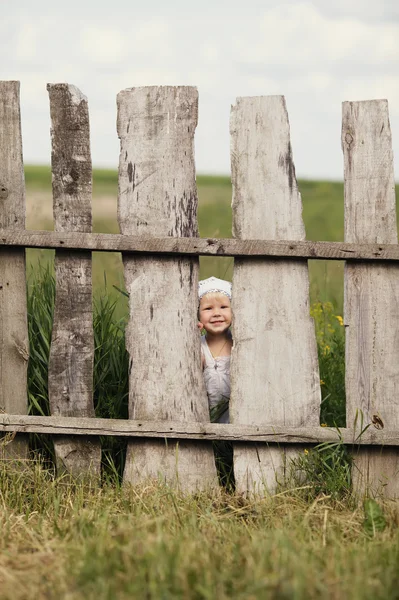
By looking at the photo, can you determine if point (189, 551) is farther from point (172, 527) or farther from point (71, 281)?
point (71, 281)

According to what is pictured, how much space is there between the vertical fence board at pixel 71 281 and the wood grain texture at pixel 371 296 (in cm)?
120

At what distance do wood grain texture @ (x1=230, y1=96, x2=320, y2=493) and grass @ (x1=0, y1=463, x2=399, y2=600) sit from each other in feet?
1.21

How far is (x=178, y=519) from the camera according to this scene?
10.4ft

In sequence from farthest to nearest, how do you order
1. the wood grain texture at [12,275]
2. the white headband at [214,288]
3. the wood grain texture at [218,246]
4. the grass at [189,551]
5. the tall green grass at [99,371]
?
the white headband at [214,288] < the tall green grass at [99,371] < the wood grain texture at [12,275] < the wood grain texture at [218,246] < the grass at [189,551]

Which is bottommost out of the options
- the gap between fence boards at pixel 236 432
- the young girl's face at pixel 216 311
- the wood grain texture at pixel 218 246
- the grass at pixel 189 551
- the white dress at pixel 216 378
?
the grass at pixel 189 551

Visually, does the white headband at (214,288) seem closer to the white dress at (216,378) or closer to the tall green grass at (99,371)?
the white dress at (216,378)

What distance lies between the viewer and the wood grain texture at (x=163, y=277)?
3.72 m

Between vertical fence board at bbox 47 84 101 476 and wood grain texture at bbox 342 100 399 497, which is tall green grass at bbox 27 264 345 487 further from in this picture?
wood grain texture at bbox 342 100 399 497

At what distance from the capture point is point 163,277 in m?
3.75

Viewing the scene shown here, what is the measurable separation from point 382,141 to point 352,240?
47 cm

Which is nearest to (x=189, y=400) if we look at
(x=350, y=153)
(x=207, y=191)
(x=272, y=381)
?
(x=272, y=381)

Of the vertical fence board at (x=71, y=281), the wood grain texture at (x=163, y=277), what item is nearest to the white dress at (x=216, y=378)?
the wood grain texture at (x=163, y=277)

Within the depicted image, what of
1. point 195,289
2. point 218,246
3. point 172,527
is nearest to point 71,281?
point 195,289

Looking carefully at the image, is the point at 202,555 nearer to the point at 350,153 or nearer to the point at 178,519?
the point at 178,519
